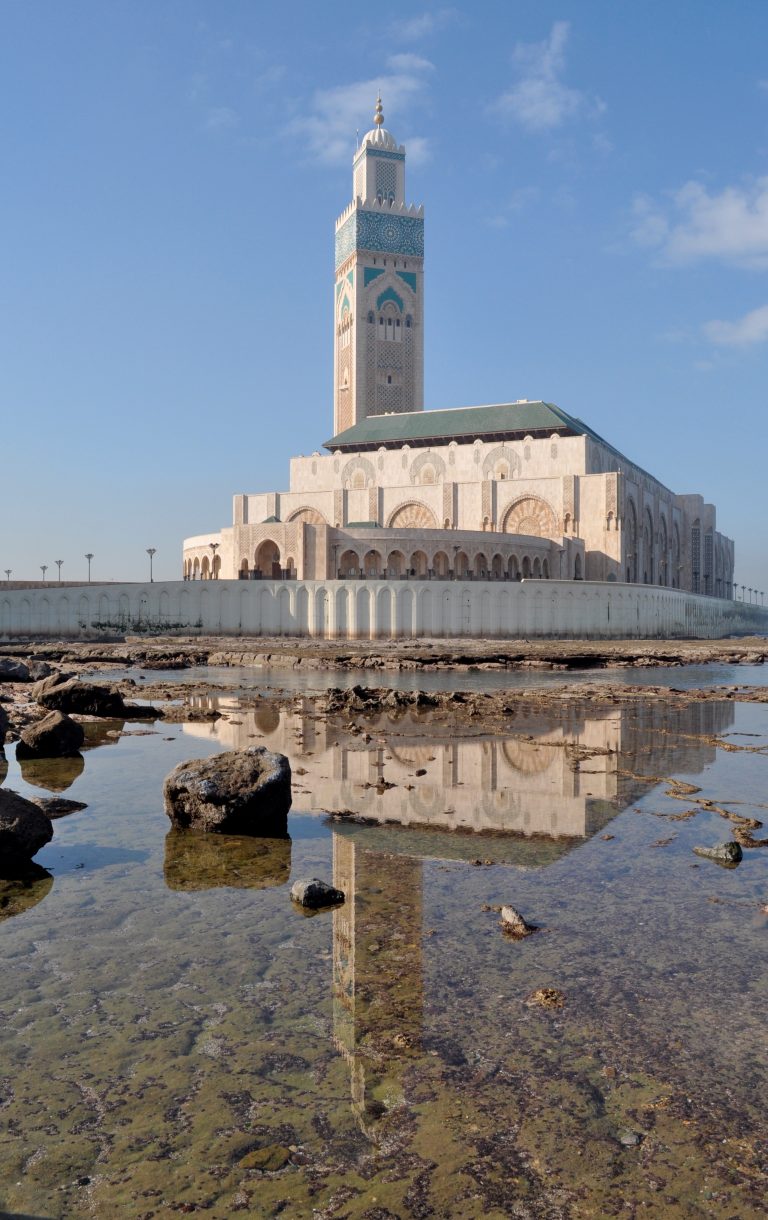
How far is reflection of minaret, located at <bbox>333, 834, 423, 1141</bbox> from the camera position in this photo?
2693 mm

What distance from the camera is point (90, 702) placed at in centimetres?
1191

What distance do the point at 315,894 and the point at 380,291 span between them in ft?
231

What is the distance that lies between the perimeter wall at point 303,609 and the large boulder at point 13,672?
18.5 metres

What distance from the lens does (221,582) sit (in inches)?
1458

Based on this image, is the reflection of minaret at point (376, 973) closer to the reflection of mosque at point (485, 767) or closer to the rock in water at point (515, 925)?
the rock in water at point (515, 925)

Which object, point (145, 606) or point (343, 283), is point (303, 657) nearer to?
point (145, 606)

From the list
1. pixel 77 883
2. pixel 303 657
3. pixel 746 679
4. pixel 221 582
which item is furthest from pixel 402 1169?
pixel 221 582

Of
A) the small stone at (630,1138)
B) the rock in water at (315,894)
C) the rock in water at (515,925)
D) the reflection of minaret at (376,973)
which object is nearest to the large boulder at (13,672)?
the reflection of minaret at (376,973)

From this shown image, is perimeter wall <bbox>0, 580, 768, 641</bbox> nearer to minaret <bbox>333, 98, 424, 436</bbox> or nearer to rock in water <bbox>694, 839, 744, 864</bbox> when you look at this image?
rock in water <bbox>694, 839, 744, 864</bbox>

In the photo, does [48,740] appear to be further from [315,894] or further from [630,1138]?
[630,1138]

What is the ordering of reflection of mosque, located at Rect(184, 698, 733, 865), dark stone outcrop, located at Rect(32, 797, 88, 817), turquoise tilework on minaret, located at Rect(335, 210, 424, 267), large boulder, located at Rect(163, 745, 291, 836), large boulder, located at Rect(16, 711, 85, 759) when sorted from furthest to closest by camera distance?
turquoise tilework on minaret, located at Rect(335, 210, 424, 267) → large boulder, located at Rect(16, 711, 85, 759) → dark stone outcrop, located at Rect(32, 797, 88, 817) → reflection of mosque, located at Rect(184, 698, 733, 865) → large boulder, located at Rect(163, 745, 291, 836)

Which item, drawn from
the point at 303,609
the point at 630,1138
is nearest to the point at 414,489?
the point at 303,609

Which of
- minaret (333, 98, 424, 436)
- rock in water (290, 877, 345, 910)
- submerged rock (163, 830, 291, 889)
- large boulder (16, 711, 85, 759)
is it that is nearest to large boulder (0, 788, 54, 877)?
submerged rock (163, 830, 291, 889)

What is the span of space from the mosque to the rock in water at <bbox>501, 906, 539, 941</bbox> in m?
34.8
